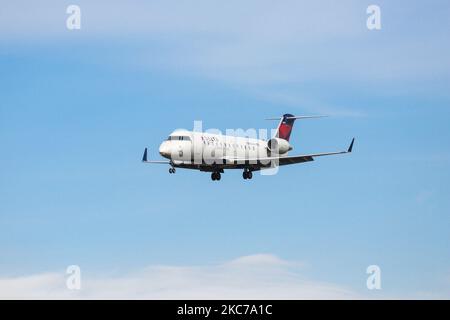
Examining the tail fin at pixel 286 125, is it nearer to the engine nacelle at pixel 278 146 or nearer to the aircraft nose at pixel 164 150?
the engine nacelle at pixel 278 146

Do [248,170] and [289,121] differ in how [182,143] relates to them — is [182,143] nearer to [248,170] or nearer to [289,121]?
[248,170]

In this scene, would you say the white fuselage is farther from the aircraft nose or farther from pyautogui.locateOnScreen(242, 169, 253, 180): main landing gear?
pyautogui.locateOnScreen(242, 169, 253, 180): main landing gear

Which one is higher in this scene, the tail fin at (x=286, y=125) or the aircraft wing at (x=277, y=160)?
the tail fin at (x=286, y=125)

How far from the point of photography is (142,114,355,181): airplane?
301 ft

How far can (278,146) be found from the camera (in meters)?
103

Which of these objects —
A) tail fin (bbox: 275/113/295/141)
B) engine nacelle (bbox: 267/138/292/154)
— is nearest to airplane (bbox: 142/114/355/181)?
engine nacelle (bbox: 267/138/292/154)

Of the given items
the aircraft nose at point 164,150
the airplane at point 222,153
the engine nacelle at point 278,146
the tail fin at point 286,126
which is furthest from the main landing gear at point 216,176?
the tail fin at point 286,126

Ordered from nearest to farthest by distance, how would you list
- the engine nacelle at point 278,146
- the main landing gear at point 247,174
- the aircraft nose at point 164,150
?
the aircraft nose at point 164,150, the main landing gear at point 247,174, the engine nacelle at point 278,146

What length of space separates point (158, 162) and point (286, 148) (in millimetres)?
13916

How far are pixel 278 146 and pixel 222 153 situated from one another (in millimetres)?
8723

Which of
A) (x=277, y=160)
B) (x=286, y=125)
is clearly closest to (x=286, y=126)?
(x=286, y=125)

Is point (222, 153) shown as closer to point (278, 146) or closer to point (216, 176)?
point (216, 176)

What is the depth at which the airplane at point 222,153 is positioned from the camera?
9188 centimetres
